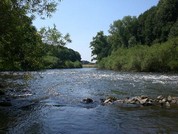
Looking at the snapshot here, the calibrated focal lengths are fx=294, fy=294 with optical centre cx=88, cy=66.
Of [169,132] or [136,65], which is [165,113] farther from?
[136,65]

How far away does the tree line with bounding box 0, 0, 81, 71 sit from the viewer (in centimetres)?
1243

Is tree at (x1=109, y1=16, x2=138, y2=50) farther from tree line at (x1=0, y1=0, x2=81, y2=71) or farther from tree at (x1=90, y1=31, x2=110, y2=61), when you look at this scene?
tree line at (x1=0, y1=0, x2=81, y2=71)

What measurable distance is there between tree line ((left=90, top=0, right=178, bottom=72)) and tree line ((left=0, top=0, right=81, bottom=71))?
55364mm

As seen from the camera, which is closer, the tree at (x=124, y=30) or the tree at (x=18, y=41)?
the tree at (x=18, y=41)

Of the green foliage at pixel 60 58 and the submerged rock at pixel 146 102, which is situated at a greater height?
the green foliage at pixel 60 58

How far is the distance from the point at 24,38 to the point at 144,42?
98.8 metres

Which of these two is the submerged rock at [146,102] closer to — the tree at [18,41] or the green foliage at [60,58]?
the green foliage at [60,58]

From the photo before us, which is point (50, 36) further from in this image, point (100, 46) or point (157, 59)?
point (100, 46)

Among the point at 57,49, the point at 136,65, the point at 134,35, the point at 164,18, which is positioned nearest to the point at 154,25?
the point at 164,18

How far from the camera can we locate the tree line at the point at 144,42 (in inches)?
2805

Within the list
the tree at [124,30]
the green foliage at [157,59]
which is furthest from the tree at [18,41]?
the tree at [124,30]

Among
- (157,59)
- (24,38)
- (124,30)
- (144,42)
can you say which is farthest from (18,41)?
(124,30)

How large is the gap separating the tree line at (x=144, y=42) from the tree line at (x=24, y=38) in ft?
182

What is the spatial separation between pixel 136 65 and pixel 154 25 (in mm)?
32651
